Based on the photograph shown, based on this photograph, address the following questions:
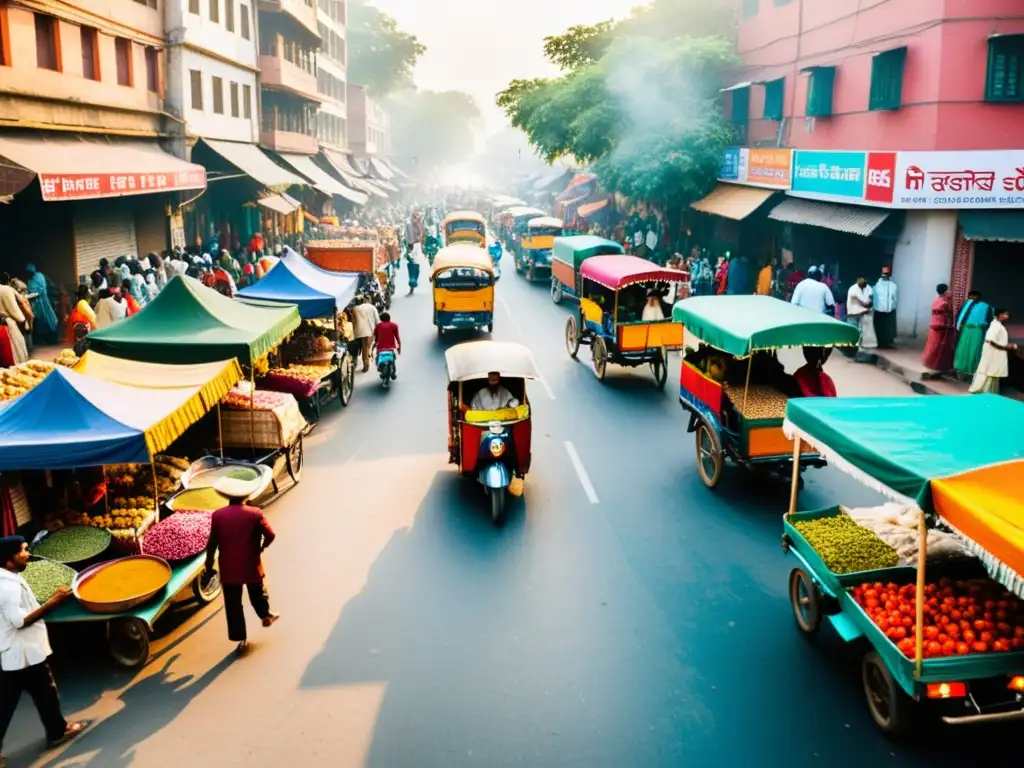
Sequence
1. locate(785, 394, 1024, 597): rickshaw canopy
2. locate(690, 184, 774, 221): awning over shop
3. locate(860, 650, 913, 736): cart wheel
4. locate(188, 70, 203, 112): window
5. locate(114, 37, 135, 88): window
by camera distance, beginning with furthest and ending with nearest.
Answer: locate(188, 70, 203, 112): window → locate(690, 184, 774, 221): awning over shop → locate(114, 37, 135, 88): window → locate(860, 650, 913, 736): cart wheel → locate(785, 394, 1024, 597): rickshaw canopy

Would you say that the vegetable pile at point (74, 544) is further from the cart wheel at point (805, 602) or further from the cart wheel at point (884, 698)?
the cart wheel at point (884, 698)

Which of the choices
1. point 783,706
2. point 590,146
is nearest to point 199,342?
point 783,706

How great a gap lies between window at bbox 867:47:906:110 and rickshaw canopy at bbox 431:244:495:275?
9.93 metres

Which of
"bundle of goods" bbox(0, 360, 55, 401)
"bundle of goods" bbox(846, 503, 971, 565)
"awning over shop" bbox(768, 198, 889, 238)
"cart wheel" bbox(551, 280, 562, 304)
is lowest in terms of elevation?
"bundle of goods" bbox(846, 503, 971, 565)

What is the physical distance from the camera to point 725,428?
1116cm

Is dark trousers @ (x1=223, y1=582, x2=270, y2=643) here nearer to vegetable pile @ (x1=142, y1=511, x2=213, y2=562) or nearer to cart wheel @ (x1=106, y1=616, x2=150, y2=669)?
cart wheel @ (x1=106, y1=616, x2=150, y2=669)

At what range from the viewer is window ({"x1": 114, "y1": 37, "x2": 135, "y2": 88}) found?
2402 centimetres

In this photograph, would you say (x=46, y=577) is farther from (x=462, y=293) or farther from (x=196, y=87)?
(x=196, y=87)

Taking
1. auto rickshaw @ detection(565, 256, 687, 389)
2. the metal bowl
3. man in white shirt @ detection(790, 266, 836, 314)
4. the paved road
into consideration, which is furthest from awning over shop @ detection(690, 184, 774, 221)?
the metal bowl

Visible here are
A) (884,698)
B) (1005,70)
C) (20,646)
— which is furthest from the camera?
(1005,70)

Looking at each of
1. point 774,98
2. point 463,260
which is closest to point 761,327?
point 463,260

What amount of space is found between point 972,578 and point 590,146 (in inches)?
1120

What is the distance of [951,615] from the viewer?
629 centimetres

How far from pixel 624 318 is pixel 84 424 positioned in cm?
1134
